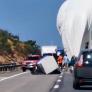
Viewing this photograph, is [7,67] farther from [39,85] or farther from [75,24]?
[39,85]

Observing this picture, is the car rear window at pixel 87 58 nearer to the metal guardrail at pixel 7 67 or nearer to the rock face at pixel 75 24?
the rock face at pixel 75 24

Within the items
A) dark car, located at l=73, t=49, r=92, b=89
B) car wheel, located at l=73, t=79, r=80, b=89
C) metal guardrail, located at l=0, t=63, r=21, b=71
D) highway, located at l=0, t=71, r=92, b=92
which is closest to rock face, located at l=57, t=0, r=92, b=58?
metal guardrail, located at l=0, t=63, r=21, b=71

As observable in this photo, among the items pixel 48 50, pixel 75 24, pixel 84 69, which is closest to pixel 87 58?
pixel 84 69

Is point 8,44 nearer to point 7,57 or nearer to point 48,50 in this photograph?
point 7,57

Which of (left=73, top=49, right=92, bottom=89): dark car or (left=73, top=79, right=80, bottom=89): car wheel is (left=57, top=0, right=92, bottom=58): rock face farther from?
(left=73, top=49, right=92, bottom=89): dark car

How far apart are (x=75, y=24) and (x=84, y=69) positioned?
30844 millimetres

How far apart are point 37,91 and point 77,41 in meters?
27.2

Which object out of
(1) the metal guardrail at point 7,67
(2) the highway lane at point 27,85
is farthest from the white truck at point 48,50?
(2) the highway lane at point 27,85

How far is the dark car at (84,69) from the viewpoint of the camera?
25.0m

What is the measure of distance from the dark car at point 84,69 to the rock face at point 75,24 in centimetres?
2284

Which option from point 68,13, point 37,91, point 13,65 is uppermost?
point 68,13

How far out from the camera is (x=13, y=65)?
216 feet

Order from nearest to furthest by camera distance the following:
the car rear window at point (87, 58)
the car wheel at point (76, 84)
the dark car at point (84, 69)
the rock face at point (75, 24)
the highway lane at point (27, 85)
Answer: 1. the dark car at point (84, 69)
2. the car rear window at point (87, 58)
3. the car wheel at point (76, 84)
4. the highway lane at point (27, 85)
5. the rock face at point (75, 24)

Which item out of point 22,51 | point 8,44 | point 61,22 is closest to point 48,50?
point 61,22
